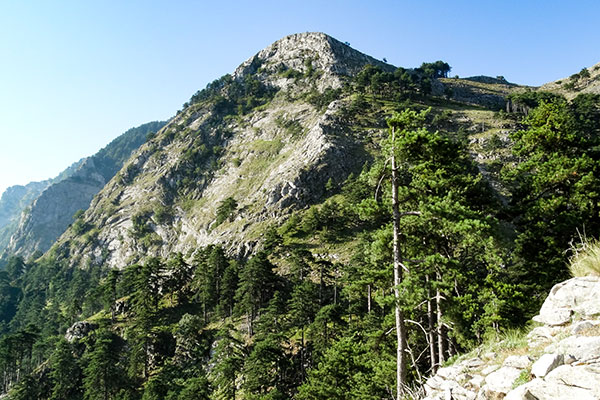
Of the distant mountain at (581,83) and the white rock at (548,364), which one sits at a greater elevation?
the distant mountain at (581,83)

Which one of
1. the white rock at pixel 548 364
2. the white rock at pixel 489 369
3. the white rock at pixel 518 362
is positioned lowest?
the white rock at pixel 489 369

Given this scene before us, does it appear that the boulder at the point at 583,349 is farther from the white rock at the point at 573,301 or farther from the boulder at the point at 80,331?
the boulder at the point at 80,331

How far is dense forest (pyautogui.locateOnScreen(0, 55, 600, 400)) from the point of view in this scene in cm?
1535

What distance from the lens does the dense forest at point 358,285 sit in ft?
50.4

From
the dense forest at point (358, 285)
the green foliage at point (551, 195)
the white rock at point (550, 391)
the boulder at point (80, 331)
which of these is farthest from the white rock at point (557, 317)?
the boulder at point (80, 331)

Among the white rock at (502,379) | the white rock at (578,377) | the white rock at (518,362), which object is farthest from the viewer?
the white rock at (518,362)

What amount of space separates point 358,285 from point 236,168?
129 metres

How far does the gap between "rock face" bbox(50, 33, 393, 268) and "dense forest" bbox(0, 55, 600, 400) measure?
Result: 27.1ft

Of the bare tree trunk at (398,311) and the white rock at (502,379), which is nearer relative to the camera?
the white rock at (502,379)

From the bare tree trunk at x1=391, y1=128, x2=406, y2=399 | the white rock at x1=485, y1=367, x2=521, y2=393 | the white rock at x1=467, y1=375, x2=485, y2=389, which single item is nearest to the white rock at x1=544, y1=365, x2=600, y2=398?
the white rock at x1=485, y1=367, x2=521, y2=393

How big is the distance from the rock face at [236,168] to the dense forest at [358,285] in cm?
827

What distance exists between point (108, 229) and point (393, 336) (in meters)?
159

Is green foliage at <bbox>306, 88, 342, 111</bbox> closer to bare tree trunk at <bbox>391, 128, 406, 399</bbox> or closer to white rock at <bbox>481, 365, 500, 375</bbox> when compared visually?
bare tree trunk at <bbox>391, 128, 406, 399</bbox>

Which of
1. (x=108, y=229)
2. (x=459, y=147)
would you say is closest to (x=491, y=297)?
(x=459, y=147)
